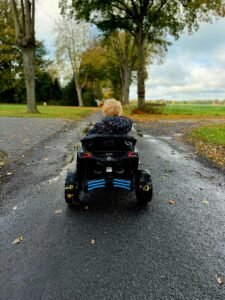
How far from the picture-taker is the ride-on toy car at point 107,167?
177 inches

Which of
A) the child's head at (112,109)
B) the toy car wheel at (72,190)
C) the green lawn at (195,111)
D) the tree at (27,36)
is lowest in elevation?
the green lawn at (195,111)

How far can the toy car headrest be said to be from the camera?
14.7 feet

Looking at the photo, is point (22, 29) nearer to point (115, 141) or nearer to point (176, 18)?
point (176, 18)

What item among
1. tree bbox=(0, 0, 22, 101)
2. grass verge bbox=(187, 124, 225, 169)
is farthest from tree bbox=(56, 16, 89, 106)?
grass verge bbox=(187, 124, 225, 169)

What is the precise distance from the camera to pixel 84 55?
5756 cm

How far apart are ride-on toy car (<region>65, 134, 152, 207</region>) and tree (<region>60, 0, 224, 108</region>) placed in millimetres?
23347

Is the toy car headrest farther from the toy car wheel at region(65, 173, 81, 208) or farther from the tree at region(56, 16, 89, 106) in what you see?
the tree at region(56, 16, 89, 106)

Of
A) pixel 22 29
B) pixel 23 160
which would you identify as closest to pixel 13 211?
pixel 23 160

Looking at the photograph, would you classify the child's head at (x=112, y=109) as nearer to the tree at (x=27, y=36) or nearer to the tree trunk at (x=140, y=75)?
the tree at (x=27, y=36)

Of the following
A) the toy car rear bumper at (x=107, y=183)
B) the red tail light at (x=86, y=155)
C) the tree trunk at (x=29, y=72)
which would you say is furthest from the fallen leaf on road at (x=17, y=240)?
the tree trunk at (x=29, y=72)

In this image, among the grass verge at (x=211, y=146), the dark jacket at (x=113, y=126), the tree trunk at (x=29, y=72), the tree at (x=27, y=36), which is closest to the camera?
the dark jacket at (x=113, y=126)

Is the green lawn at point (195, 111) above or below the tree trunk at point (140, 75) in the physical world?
below

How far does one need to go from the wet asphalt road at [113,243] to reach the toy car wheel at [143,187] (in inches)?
6.7

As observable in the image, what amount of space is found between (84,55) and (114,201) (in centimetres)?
5552
